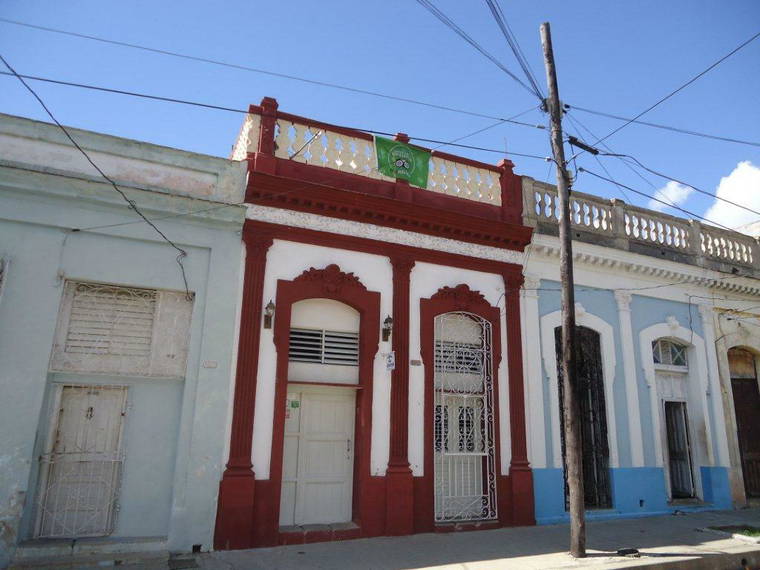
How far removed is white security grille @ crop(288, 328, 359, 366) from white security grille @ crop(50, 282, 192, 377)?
64.6 inches

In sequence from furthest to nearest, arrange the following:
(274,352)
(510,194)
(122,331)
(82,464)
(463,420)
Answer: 1. (510,194)
2. (463,420)
3. (274,352)
4. (122,331)
5. (82,464)

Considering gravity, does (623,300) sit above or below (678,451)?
above

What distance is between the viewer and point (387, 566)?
22.1 ft

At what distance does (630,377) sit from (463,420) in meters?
3.95

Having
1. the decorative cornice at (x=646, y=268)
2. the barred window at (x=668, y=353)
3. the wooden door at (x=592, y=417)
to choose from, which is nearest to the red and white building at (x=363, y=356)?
the decorative cornice at (x=646, y=268)

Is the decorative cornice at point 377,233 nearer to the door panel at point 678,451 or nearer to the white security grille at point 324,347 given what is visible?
the white security grille at point 324,347

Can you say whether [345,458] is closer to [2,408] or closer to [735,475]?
[2,408]

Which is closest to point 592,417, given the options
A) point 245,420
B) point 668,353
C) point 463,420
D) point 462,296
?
point 668,353

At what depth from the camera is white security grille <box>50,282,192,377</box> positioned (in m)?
7.42

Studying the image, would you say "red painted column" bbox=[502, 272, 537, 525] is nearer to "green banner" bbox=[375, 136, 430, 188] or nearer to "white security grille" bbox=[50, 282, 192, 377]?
"green banner" bbox=[375, 136, 430, 188]

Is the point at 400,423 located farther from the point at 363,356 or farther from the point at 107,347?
the point at 107,347

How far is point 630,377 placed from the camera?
11.1 metres

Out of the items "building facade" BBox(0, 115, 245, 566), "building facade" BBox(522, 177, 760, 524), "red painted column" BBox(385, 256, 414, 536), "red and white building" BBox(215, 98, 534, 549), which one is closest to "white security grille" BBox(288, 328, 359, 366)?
"red and white building" BBox(215, 98, 534, 549)

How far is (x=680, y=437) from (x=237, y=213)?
33.4 ft
